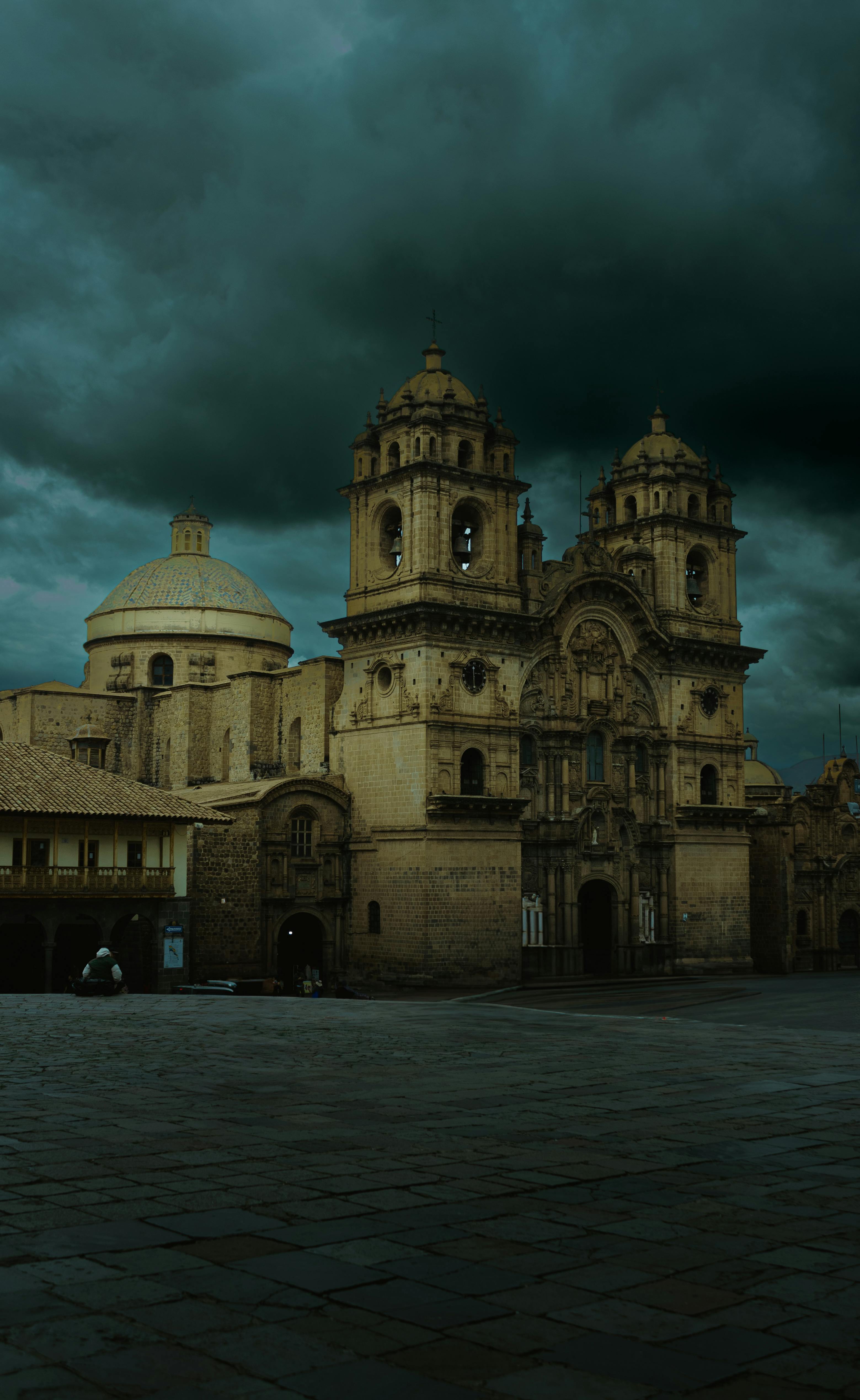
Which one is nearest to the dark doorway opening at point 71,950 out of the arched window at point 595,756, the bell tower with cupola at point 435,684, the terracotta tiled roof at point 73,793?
the terracotta tiled roof at point 73,793

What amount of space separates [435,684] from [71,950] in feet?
43.8

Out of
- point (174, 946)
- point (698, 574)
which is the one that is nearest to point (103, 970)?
point (174, 946)

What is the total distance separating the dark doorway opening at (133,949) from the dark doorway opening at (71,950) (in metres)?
0.64

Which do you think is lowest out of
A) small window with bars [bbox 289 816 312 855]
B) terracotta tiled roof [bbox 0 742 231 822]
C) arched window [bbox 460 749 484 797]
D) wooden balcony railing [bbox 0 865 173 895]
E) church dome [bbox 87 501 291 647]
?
wooden balcony railing [bbox 0 865 173 895]

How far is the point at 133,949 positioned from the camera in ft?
124

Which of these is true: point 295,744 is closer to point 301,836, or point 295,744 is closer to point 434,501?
point 301,836

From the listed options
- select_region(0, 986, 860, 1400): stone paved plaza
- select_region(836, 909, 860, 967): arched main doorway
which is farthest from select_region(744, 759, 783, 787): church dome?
select_region(0, 986, 860, 1400): stone paved plaza

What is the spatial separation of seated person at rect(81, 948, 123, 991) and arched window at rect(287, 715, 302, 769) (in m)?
20.8

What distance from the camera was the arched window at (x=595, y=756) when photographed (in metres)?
45.2

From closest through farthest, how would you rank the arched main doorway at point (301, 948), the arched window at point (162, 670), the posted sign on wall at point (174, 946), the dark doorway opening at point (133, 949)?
the posted sign on wall at point (174, 946) < the dark doorway opening at point (133, 949) < the arched main doorway at point (301, 948) < the arched window at point (162, 670)

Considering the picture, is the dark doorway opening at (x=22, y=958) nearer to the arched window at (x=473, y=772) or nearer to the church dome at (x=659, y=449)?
the arched window at (x=473, y=772)

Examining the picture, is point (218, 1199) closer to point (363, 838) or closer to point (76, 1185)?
point (76, 1185)

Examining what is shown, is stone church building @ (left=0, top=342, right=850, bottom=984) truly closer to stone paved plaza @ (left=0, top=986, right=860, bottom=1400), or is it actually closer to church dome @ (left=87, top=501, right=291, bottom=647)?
church dome @ (left=87, top=501, right=291, bottom=647)

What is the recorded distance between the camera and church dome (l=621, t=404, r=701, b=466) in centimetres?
5031
